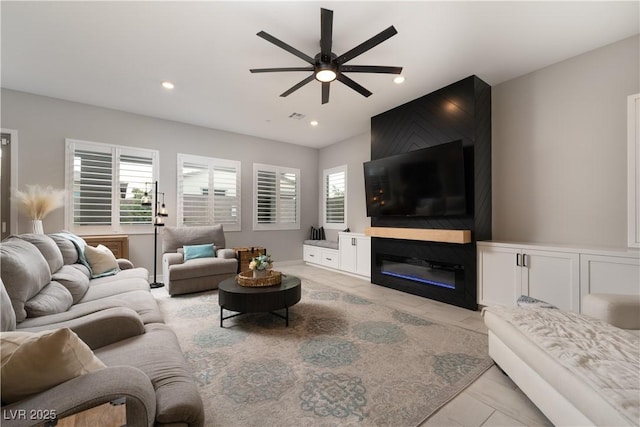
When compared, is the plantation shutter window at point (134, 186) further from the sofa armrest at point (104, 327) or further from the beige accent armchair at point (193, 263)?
the sofa armrest at point (104, 327)

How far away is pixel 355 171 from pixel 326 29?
3941 millimetres

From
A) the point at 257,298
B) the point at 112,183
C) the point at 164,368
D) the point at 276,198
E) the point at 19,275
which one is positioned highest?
the point at 112,183

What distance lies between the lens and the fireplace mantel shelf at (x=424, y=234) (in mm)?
3322

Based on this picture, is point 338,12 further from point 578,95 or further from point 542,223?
point 542,223

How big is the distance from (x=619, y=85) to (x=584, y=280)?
→ 212 cm

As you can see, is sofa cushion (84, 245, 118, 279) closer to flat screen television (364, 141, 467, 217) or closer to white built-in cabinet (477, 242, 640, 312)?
flat screen television (364, 141, 467, 217)

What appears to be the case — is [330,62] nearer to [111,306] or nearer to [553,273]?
[111,306]

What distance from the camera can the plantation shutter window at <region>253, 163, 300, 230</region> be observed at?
6.05 metres

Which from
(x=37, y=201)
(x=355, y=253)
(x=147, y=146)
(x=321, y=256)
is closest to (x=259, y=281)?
(x=355, y=253)

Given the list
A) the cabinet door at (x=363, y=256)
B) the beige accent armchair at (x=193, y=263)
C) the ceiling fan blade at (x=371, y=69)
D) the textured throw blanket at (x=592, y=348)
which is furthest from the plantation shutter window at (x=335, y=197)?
the textured throw blanket at (x=592, y=348)

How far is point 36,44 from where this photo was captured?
2.78 meters

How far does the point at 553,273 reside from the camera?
2.79m

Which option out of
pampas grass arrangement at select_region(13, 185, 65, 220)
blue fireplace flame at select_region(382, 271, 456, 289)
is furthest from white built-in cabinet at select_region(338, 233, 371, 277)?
pampas grass arrangement at select_region(13, 185, 65, 220)

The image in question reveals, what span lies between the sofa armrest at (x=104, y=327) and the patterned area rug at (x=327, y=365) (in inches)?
26.3
